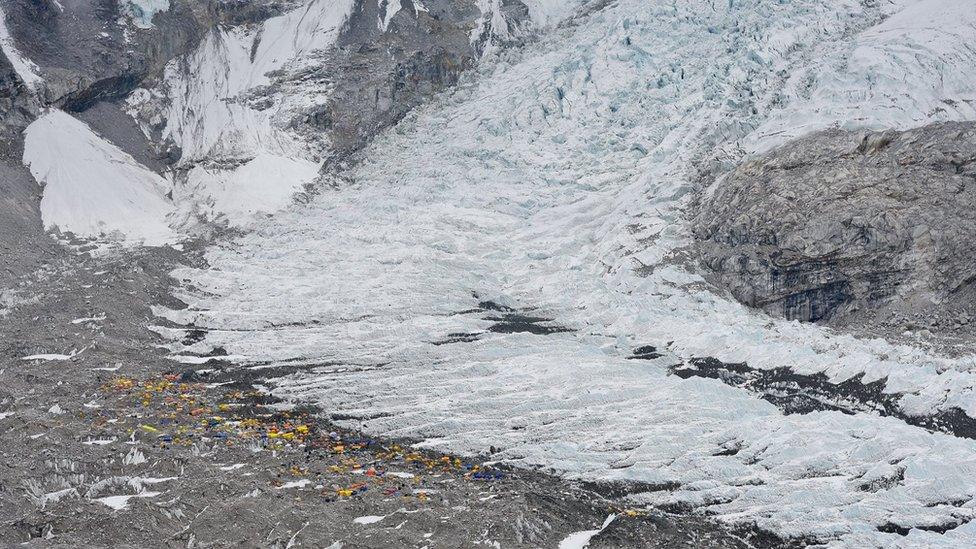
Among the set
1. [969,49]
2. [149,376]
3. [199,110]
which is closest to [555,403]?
[149,376]

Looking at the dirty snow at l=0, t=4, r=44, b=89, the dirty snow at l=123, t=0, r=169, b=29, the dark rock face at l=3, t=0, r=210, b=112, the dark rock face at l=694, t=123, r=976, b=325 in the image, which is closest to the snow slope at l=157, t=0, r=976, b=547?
the dark rock face at l=694, t=123, r=976, b=325

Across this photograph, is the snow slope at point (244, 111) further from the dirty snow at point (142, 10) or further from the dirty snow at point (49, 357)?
the dirty snow at point (49, 357)

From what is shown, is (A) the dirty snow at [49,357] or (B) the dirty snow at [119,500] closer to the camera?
(B) the dirty snow at [119,500]

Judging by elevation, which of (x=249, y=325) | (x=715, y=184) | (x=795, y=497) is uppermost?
(x=715, y=184)

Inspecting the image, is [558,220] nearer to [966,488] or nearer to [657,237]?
[657,237]

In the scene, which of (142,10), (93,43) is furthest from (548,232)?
(142,10)

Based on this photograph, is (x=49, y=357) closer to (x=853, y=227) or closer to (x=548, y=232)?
(x=548, y=232)

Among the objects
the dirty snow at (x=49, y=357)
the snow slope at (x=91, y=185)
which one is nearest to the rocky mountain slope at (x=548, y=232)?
the snow slope at (x=91, y=185)
